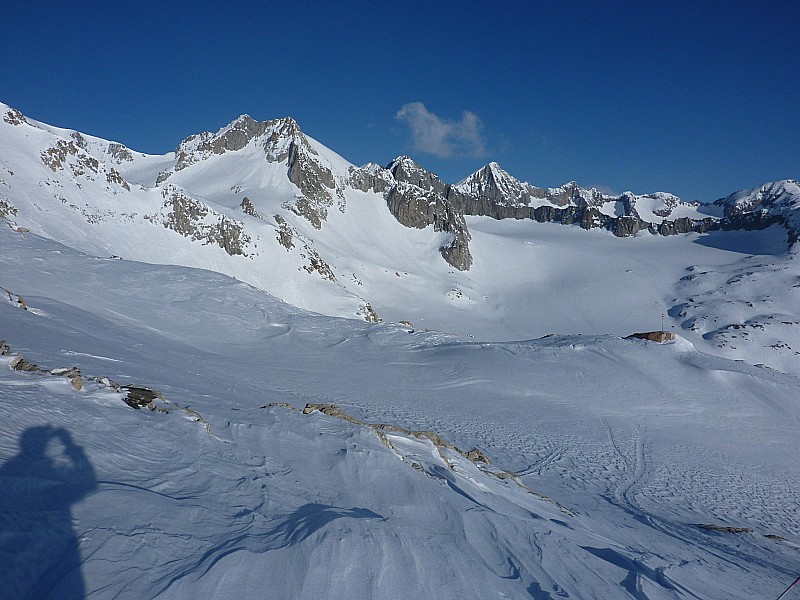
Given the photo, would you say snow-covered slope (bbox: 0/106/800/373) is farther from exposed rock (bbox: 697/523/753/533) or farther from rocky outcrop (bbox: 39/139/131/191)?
exposed rock (bbox: 697/523/753/533)

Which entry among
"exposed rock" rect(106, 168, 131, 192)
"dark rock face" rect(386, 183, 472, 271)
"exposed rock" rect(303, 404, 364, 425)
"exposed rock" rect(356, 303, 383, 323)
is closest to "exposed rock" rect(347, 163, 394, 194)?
"dark rock face" rect(386, 183, 472, 271)

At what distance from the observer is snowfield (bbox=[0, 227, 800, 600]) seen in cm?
346

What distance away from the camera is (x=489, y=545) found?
15.7 feet

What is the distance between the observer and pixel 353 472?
603 cm

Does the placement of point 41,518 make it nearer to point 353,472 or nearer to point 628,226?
point 353,472

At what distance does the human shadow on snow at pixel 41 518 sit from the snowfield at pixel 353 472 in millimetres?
16

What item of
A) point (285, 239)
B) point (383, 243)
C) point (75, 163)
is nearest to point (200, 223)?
point (285, 239)

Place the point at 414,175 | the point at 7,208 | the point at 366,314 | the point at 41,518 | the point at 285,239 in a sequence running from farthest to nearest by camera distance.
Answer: the point at 414,175 → the point at 285,239 → the point at 366,314 → the point at 7,208 → the point at 41,518

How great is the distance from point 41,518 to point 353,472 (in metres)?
3.46

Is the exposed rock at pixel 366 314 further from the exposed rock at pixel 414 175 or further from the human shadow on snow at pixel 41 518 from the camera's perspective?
the exposed rock at pixel 414 175

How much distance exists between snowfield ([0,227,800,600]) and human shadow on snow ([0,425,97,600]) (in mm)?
16

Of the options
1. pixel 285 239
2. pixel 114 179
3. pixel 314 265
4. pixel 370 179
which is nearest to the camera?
pixel 114 179

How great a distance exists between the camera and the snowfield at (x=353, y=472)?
346 centimetres

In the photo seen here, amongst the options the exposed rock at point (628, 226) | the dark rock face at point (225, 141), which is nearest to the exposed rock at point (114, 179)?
the dark rock face at point (225, 141)
